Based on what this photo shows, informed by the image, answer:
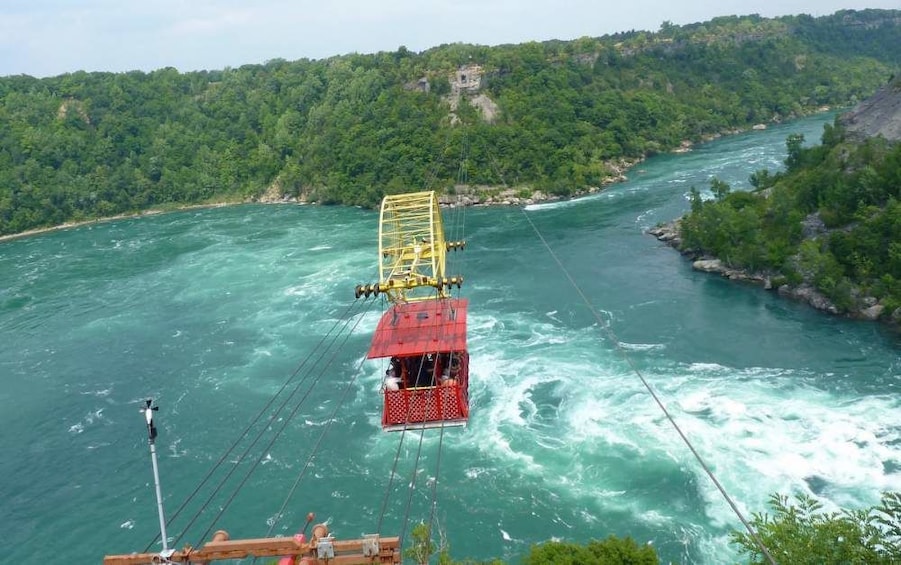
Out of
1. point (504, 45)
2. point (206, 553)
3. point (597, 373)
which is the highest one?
point (504, 45)

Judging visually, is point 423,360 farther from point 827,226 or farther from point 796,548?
point 827,226

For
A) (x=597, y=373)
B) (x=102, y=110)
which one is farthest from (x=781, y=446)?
(x=102, y=110)

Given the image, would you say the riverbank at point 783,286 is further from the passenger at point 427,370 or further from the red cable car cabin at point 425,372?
the passenger at point 427,370

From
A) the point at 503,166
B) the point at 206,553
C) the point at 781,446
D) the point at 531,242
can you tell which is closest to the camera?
the point at 206,553

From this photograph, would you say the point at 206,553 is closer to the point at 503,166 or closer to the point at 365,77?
the point at 503,166

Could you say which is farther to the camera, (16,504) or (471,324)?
(471,324)

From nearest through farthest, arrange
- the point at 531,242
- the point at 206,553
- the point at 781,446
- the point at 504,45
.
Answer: the point at 206,553 < the point at 781,446 < the point at 531,242 < the point at 504,45

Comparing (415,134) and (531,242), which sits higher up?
(415,134)
